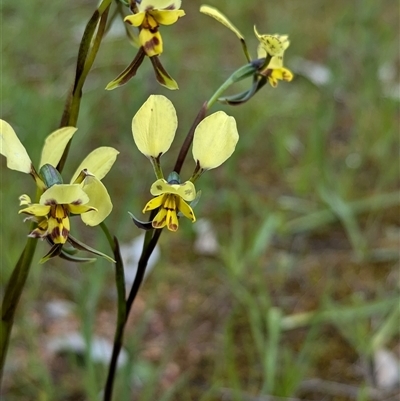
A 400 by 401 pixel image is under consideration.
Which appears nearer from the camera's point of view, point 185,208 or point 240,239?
point 185,208

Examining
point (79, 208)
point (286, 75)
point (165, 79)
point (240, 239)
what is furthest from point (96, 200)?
point (240, 239)

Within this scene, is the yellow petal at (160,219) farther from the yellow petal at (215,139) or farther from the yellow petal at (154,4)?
the yellow petal at (154,4)

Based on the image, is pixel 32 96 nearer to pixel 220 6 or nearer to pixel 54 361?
pixel 54 361

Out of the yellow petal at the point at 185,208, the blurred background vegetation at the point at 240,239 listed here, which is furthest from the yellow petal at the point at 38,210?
the blurred background vegetation at the point at 240,239

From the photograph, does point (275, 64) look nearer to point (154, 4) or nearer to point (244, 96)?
point (244, 96)

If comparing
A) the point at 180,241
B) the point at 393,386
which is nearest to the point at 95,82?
the point at 180,241

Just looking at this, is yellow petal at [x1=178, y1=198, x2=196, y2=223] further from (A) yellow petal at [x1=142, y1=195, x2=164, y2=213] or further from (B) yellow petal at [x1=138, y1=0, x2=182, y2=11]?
(B) yellow petal at [x1=138, y1=0, x2=182, y2=11]
